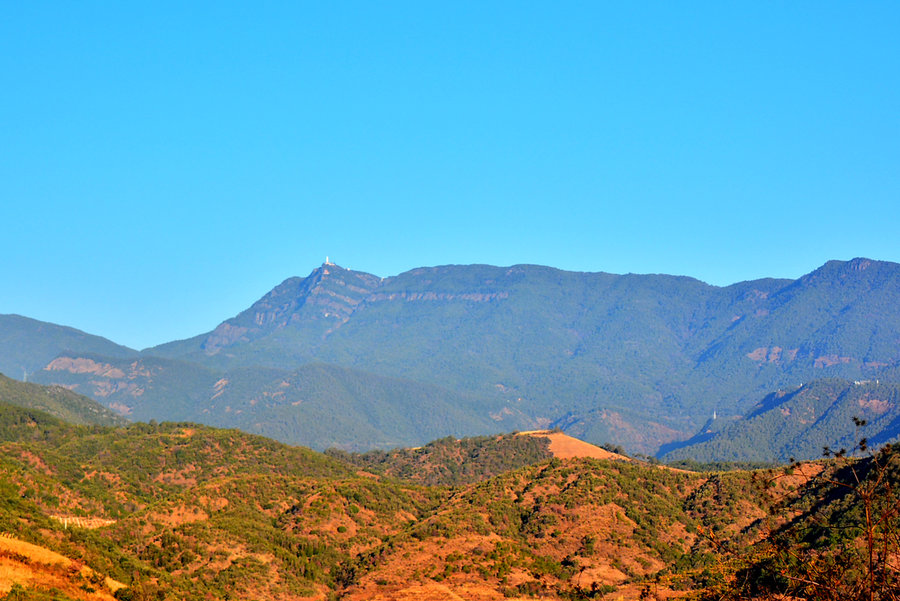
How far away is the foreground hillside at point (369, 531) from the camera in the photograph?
5597 cm

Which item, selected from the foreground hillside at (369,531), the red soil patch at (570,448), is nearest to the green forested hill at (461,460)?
the red soil patch at (570,448)

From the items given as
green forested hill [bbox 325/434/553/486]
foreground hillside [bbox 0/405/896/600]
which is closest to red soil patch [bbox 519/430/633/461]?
green forested hill [bbox 325/434/553/486]

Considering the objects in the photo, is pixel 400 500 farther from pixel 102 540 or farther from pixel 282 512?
pixel 102 540

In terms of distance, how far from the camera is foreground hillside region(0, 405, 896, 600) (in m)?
56.0

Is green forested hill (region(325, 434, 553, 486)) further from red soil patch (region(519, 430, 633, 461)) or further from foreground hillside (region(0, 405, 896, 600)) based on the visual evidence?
foreground hillside (region(0, 405, 896, 600))

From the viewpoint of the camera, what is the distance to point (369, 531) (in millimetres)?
83188

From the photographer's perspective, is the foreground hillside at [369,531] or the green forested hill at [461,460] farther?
the green forested hill at [461,460]

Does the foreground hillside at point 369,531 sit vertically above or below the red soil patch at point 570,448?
below

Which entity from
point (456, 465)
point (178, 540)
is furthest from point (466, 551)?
point (456, 465)

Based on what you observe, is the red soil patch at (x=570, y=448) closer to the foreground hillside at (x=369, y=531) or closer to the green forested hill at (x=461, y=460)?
the green forested hill at (x=461, y=460)

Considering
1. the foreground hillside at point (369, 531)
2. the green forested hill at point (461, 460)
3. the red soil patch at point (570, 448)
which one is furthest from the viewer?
the green forested hill at point (461, 460)

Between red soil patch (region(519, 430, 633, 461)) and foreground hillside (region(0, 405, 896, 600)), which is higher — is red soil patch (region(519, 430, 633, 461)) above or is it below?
above

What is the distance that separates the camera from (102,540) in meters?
63.4

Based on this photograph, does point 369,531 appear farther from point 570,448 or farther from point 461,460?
point 461,460
